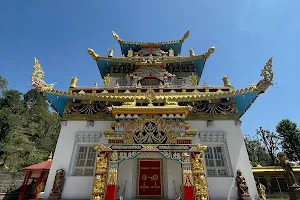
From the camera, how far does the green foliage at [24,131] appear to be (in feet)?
101

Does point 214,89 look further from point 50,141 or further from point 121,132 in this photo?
point 50,141

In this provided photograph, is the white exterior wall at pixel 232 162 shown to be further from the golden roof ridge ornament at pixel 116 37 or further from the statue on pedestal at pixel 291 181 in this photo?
the golden roof ridge ornament at pixel 116 37

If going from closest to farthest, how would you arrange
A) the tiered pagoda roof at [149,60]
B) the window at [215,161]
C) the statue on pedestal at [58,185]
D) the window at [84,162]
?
1. the statue on pedestal at [58,185]
2. the window at [215,161]
3. the window at [84,162]
4. the tiered pagoda roof at [149,60]

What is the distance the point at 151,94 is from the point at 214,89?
4.01 meters

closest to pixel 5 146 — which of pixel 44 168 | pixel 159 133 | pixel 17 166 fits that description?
pixel 17 166

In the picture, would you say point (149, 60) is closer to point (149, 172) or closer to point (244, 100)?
point (244, 100)

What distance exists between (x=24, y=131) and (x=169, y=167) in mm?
46237

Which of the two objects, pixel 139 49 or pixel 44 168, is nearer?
pixel 44 168

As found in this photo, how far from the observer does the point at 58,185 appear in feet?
27.7

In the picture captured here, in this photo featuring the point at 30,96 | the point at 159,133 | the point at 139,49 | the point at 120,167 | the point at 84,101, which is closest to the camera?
the point at 159,133

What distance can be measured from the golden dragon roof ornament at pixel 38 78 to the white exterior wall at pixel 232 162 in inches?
304

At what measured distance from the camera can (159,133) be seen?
845cm

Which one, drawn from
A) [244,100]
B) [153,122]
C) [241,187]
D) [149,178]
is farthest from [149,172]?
[244,100]

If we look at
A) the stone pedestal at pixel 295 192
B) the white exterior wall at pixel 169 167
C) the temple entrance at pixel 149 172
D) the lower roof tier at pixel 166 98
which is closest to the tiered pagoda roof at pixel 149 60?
the lower roof tier at pixel 166 98
